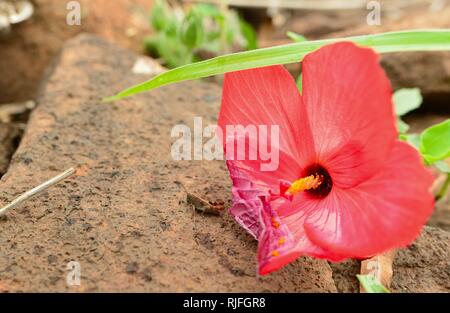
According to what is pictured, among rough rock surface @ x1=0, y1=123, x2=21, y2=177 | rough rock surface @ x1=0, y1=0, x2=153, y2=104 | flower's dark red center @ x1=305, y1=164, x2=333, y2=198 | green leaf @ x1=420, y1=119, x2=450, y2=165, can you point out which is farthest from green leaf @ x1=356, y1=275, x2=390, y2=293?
rough rock surface @ x1=0, y1=0, x2=153, y2=104

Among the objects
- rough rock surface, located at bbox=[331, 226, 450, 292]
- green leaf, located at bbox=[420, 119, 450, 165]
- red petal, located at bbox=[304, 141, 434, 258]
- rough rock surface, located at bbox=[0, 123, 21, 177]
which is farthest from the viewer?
rough rock surface, located at bbox=[0, 123, 21, 177]

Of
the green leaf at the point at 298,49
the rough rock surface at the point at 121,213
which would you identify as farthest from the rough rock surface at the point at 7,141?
the green leaf at the point at 298,49

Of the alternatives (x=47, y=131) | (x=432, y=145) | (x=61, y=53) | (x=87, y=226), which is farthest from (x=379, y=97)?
(x=61, y=53)

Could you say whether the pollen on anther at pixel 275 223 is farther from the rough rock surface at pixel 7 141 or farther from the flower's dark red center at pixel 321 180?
the rough rock surface at pixel 7 141

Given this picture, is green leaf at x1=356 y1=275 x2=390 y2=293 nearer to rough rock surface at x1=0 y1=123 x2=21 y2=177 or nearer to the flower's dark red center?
the flower's dark red center

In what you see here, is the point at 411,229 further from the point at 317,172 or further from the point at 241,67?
the point at 241,67

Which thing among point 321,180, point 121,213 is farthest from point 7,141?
point 321,180

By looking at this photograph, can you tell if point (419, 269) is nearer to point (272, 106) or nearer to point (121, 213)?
point (272, 106)
